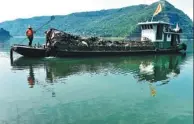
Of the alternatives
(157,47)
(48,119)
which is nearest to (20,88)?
(48,119)

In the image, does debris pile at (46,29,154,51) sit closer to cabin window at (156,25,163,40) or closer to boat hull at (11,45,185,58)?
boat hull at (11,45,185,58)

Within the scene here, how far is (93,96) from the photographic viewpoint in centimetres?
1625

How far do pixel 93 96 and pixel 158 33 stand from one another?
1109 inches

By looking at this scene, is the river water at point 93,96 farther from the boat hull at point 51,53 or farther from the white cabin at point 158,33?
the white cabin at point 158,33

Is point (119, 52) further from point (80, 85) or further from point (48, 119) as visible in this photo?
point (48, 119)

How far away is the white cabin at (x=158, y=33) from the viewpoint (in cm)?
4178

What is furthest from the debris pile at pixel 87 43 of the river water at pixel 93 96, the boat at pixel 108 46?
the river water at pixel 93 96

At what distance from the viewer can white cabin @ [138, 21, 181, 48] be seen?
1645 inches

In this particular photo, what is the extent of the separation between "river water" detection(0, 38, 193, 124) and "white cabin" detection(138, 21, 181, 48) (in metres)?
16.9

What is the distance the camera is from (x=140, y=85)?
19797mm

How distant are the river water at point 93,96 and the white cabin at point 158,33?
55.3ft

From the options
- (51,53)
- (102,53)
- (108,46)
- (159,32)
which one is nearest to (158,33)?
(159,32)

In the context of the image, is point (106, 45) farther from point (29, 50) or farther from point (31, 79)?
point (31, 79)

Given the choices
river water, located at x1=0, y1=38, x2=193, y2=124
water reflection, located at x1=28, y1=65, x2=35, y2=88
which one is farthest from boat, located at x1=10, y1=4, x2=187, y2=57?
water reflection, located at x1=28, y1=65, x2=35, y2=88
